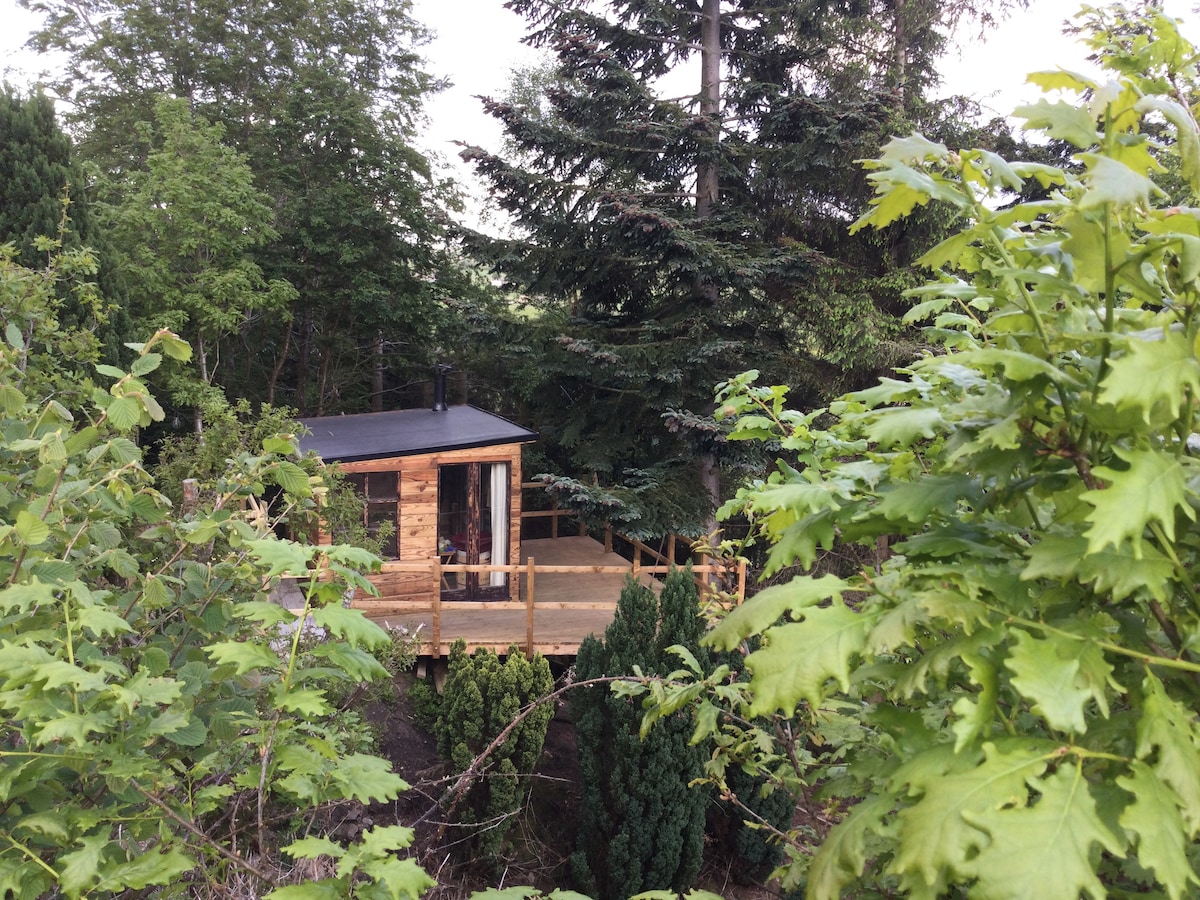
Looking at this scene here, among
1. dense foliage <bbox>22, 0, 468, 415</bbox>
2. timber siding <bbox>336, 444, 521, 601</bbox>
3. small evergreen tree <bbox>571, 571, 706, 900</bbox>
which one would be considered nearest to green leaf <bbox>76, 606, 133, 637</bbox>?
small evergreen tree <bbox>571, 571, 706, 900</bbox>

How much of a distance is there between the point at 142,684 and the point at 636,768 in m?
5.17

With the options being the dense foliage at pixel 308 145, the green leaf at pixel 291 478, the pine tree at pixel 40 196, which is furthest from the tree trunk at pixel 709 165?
the green leaf at pixel 291 478

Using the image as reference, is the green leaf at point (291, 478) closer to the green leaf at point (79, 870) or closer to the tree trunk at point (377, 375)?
the green leaf at point (79, 870)

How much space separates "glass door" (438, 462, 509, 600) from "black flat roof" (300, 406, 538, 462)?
0.39 meters

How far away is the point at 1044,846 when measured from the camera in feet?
2.20

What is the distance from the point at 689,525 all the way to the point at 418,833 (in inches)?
213

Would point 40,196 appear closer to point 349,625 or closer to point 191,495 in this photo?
point 191,495

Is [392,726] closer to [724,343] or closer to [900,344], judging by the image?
[724,343]

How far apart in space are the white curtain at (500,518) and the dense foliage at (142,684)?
7.13 metres

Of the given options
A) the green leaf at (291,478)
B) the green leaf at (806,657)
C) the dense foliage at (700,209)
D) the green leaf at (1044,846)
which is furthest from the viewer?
the dense foliage at (700,209)

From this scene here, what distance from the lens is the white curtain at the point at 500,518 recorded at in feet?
30.8

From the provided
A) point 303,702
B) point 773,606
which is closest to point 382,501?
point 303,702

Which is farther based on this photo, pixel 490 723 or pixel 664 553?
pixel 664 553

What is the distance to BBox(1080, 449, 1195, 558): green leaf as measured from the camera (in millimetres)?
737
